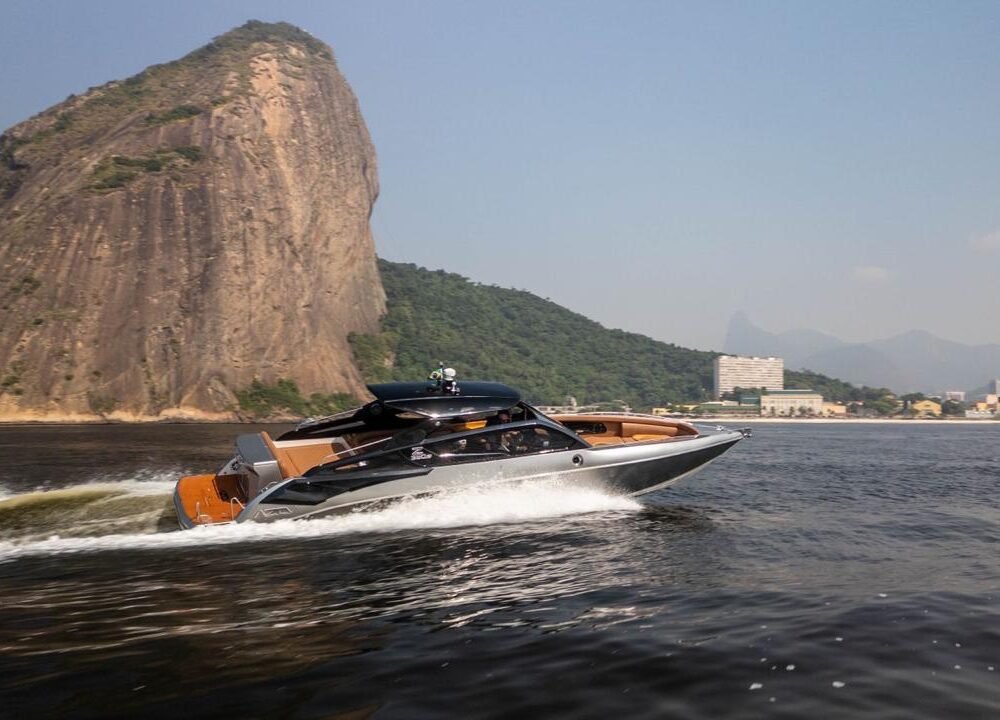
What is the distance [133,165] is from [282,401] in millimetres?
33668

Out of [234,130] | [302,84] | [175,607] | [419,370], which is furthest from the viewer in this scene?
[419,370]

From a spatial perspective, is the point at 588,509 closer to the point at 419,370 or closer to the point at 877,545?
the point at 877,545

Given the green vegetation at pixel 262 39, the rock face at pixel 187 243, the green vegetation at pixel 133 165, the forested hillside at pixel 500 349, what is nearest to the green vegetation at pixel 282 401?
the rock face at pixel 187 243

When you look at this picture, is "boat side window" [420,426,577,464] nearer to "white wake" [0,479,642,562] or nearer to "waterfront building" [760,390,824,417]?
"white wake" [0,479,642,562]

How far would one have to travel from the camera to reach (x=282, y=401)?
8975 centimetres

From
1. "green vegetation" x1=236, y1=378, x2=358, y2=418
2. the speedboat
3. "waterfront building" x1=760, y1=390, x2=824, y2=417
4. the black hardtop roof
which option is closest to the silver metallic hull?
the speedboat

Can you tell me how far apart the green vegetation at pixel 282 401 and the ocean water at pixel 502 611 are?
7464cm

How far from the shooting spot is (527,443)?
14.1 m

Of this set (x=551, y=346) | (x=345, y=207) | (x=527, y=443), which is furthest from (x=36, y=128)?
(x=527, y=443)

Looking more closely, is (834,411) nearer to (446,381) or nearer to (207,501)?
(446,381)

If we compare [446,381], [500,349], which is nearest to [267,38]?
[500,349]

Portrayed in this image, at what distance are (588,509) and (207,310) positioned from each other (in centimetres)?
8097

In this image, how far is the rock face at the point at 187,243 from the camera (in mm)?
81625

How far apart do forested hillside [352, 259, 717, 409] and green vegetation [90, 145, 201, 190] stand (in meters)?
32.6
